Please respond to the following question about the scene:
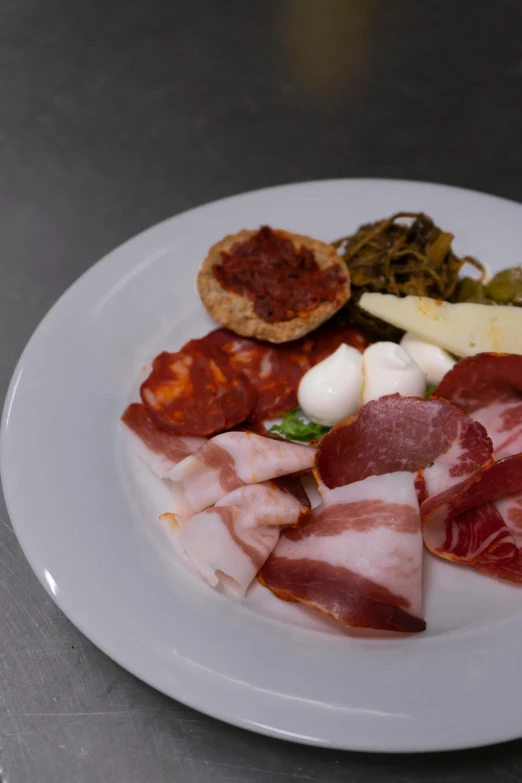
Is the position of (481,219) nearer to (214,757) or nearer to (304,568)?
(304,568)

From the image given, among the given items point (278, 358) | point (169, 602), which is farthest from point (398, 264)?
point (169, 602)

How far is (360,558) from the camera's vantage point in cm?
188

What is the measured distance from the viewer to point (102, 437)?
2305mm

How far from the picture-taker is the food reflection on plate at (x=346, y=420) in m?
1.93

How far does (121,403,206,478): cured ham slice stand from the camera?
2277mm

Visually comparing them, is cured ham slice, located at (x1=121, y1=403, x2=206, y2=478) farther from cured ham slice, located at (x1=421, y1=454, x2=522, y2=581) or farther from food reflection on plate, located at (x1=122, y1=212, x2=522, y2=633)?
cured ham slice, located at (x1=421, y1=454, x2=522, y2=581)

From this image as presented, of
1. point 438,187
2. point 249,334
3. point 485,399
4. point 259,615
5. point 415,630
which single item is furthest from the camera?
point 438,187

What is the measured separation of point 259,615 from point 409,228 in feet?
5.55

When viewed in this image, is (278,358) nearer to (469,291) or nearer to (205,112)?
(469,291)

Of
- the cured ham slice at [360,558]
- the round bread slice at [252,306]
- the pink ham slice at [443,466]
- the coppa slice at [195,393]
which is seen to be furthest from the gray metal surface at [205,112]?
the pink ham slice at [443,466]

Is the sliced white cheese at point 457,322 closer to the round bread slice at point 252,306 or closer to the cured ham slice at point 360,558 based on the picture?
the round bread slice at point 252,306

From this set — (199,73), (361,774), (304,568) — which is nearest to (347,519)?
(304,568)

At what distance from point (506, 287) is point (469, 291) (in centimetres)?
15

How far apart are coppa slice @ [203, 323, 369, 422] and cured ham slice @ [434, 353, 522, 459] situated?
50 centimetres
